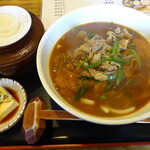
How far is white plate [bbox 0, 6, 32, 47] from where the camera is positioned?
1.46 meters

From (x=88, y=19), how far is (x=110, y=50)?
488 millimetres

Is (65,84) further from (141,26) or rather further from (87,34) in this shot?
(141,26)

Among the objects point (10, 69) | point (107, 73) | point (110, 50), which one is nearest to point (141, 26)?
point (110, 50)

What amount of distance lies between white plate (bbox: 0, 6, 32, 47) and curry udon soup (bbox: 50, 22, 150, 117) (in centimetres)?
32

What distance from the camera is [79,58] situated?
146cm

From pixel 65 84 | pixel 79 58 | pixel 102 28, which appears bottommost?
pixel 65 84

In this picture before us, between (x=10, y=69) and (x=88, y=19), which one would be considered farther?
(x=88, y=19)

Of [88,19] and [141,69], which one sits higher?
[88,19]

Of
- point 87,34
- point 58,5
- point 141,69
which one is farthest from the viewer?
point 58,5

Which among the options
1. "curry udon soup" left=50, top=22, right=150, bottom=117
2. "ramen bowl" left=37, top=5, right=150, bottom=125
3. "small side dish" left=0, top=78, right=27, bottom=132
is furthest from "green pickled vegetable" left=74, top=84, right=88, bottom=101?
"small side dish" left=0, top=78, right=27, bottom=132

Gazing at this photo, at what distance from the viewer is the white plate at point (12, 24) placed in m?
1.46

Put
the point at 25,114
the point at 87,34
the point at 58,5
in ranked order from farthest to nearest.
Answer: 1. the point at 58,5
2. the point at 87,34
3. the point at 25,114

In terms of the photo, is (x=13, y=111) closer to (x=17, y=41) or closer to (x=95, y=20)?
(x=17, y=41)

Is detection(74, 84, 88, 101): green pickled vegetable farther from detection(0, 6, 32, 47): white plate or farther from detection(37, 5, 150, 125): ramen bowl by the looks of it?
detection(0, 6, 32, 47): white plate
